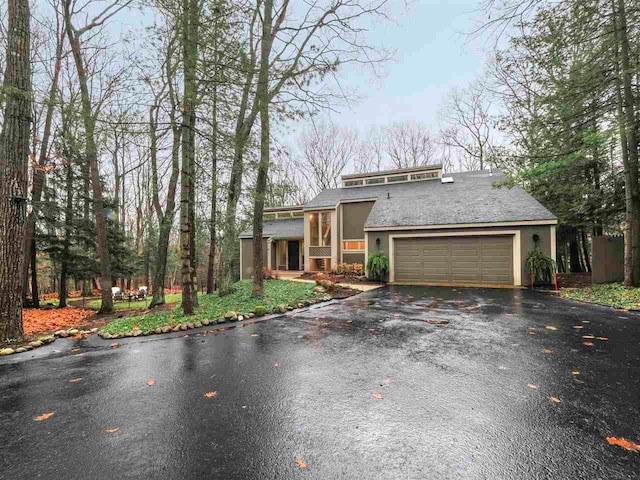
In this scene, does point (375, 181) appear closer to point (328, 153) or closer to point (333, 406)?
point (328, 153)

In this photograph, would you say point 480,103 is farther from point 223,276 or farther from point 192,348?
point 192,348

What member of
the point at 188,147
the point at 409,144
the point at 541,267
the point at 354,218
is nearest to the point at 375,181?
the point at 354,218

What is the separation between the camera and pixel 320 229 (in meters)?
16.8

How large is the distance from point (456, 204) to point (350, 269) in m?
5.80

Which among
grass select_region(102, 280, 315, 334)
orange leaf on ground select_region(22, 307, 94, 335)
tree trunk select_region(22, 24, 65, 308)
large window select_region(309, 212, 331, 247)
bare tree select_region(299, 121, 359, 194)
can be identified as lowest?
orange leaf on ground select_region(22, 307, 94, 335)

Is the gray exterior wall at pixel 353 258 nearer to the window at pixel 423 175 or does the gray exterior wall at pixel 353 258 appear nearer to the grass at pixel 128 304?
the window at pixel 423 175

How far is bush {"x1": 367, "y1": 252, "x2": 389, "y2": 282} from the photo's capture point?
43.1 ft

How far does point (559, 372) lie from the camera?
3.25 m

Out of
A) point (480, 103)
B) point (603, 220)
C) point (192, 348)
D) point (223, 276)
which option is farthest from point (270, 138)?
point (480, 103)

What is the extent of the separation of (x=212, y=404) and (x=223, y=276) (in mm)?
8037

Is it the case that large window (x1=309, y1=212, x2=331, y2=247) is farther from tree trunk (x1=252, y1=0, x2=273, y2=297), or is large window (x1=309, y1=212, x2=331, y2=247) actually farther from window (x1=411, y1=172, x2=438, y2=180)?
tree trunk (x1=252, y1=0, x2=273, y2=297)

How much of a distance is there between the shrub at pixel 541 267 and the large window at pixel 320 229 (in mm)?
9304

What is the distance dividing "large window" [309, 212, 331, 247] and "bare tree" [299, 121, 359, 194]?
36.0ft

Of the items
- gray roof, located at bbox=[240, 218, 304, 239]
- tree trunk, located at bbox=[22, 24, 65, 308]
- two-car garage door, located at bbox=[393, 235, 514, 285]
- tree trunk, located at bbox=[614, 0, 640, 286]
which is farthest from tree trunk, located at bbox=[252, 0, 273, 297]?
gray roof, located at bbox=[240, 218, 304, 239]
